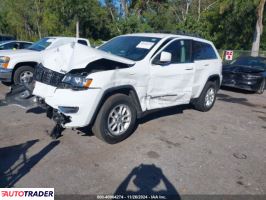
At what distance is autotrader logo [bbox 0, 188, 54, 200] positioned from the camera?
3.12 metres

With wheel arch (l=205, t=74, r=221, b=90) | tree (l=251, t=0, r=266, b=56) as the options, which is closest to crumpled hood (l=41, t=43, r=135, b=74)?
wheel arch (l=205, t=74, r=221, b=90)

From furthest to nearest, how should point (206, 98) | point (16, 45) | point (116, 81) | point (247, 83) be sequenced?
point (16, 45) → point (247, 83) → point (206, 98) → point (116, 81)

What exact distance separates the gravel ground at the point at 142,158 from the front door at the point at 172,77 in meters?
0.62

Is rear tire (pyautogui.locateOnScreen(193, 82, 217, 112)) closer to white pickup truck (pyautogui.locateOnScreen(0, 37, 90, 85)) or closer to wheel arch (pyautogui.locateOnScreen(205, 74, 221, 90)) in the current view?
wheel arch (pyautogui.locateOnScreen(205, 74, 221, 90))

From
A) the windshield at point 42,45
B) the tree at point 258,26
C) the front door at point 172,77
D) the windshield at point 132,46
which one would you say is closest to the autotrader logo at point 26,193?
the front door at point 172,77

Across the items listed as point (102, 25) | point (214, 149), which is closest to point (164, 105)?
point (214, 149)

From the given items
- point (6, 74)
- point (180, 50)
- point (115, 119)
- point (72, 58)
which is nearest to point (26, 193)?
point (115, 119)

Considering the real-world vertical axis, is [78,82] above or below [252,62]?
→ above

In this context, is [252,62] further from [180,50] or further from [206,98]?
[180,50]

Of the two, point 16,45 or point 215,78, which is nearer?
point 215,78

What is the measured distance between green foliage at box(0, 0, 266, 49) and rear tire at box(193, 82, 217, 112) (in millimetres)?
18507

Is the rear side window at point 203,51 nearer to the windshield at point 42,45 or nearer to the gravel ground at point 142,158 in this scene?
the gravel ground at point 142,158

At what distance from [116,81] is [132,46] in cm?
131

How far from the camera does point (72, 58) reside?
414cm
